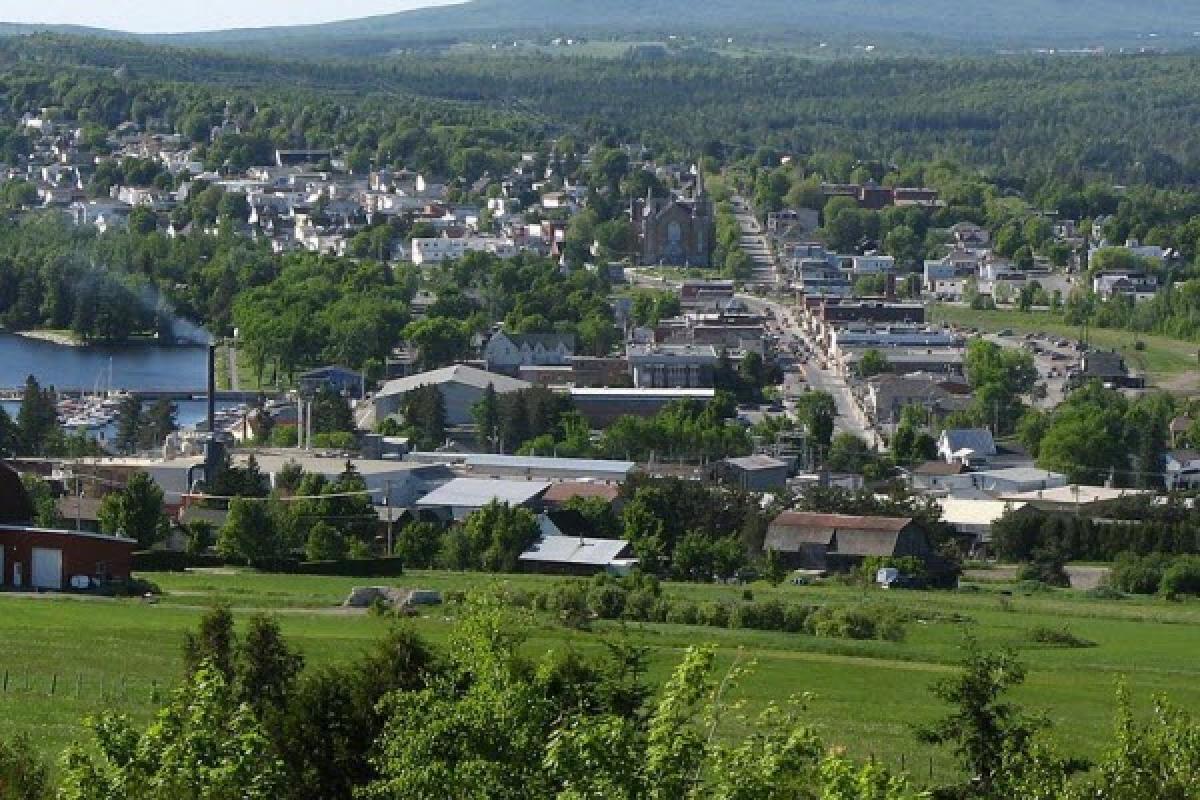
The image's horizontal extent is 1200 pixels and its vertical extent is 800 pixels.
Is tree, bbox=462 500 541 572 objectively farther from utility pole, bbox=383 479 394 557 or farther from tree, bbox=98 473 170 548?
tree, bbox=98 473 170 548

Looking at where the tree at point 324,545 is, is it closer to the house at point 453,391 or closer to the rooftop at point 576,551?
the rooftop at point 576,551

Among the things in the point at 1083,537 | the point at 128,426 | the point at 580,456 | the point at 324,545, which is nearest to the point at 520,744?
the point at 324,545

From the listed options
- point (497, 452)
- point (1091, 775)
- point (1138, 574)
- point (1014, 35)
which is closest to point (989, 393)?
point (497, 452)

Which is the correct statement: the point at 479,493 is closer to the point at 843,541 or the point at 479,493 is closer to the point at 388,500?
the point at 388,500

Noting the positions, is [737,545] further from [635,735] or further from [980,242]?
[980,242]

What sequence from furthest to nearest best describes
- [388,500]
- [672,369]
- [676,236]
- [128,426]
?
[676,236] → [672,369] → [128,426] → [388,500]
